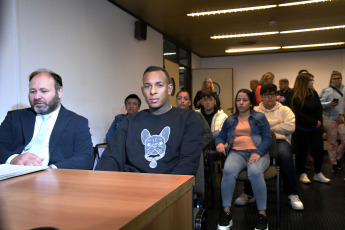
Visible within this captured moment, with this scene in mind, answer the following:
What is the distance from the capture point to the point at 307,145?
12.6 ft

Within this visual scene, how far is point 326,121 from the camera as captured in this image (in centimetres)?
466

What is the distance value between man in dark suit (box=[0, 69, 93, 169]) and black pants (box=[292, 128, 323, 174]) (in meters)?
3.01

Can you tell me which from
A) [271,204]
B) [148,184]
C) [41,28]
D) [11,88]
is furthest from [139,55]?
[148,184]

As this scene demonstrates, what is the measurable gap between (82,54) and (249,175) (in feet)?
7.96

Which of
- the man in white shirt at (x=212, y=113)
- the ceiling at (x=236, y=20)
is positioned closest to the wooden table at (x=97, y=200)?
the man in white shirt at (x=212, y=113)

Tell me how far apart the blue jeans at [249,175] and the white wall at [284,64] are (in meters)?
6.49

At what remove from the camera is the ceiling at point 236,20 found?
4.38m

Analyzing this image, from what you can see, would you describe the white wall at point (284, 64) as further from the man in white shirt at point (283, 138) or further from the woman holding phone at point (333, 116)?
the man in white shirt at point (283, 138)

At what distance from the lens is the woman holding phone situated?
14.8 feet

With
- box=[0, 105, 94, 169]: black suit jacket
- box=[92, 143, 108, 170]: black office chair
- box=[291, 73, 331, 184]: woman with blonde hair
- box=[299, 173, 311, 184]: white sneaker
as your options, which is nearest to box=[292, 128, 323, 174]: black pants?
box=[291, 73, 331, 184]: woman with blonde hair

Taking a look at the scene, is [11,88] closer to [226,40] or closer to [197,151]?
[197,151]

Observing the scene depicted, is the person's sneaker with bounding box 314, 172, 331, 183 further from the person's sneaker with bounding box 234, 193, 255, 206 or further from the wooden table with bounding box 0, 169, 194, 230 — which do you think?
the wooden table with bounding box 0, 169, 194, 230

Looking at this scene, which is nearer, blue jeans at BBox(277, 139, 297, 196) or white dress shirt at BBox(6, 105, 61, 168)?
white dress shirt at BBox(6, 105, 61, 168)

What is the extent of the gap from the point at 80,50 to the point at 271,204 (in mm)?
2826
